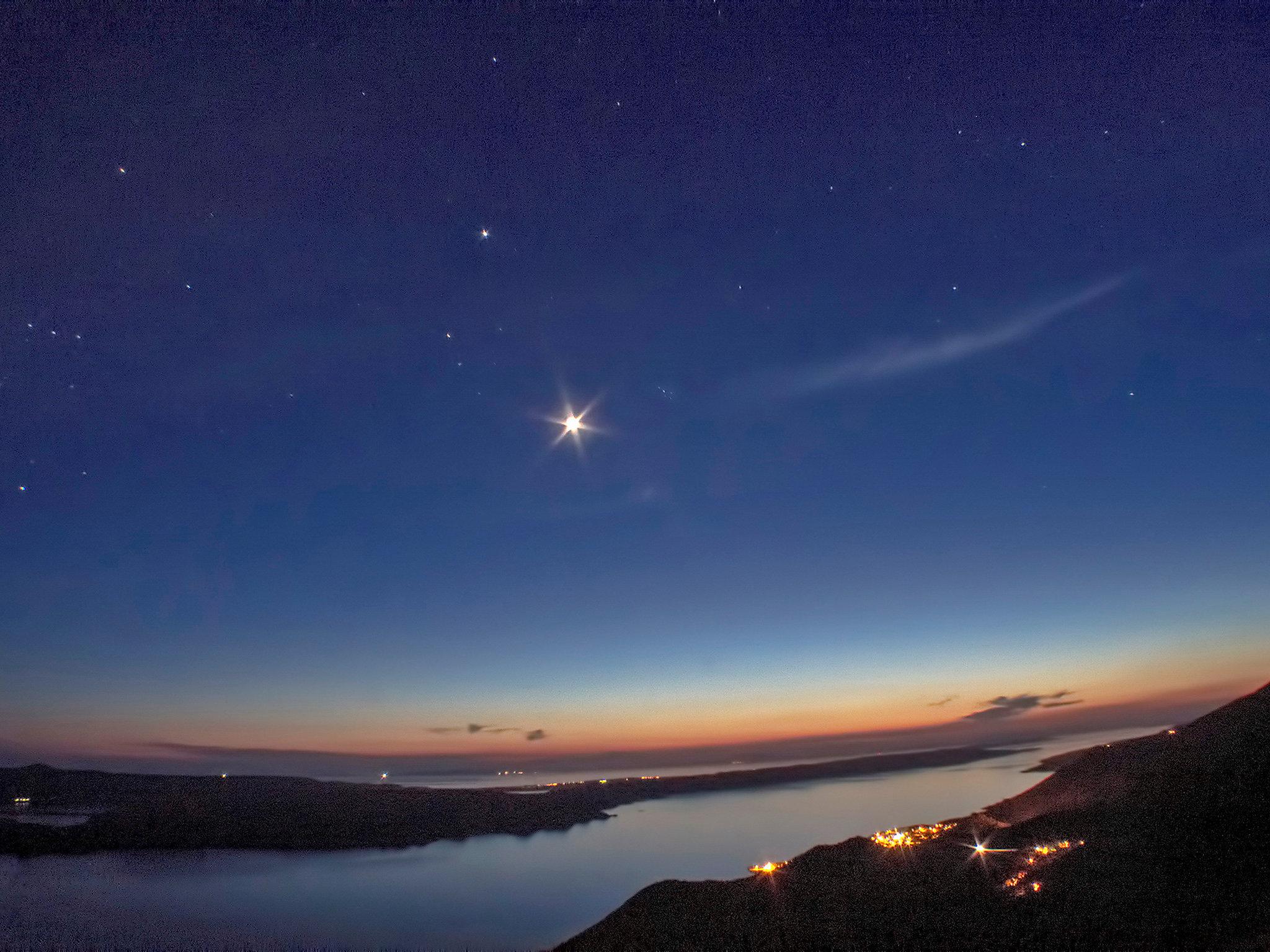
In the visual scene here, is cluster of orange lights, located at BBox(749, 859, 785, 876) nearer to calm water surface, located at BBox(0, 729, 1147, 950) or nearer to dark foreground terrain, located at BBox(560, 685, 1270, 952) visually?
dark foreground terrain, located at BBox(560, 685, 1270, 952)

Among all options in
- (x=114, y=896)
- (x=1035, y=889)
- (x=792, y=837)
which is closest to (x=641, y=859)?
(x=792, y=837)

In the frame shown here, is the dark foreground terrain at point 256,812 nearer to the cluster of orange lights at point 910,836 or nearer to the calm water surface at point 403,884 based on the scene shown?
the calm water surface at point 403,884

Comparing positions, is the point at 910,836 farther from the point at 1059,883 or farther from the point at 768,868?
the point at 1059,883

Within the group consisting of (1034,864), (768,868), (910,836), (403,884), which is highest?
(1034,864)

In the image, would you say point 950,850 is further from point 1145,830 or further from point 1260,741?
point 1260,741

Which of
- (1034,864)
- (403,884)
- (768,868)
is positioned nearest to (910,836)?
(768,868)

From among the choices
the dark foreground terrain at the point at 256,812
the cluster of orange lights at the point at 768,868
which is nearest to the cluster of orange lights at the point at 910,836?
the cluster of orange lights at the point at 768,868

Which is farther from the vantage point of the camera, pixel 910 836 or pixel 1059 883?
pixel 910 836
